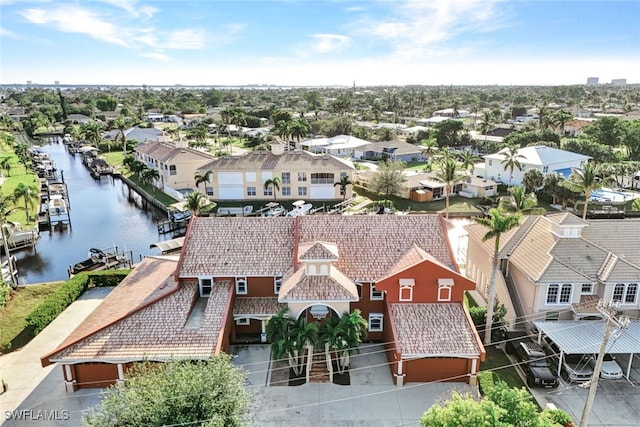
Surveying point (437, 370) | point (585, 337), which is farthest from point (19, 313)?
point (585, 337)

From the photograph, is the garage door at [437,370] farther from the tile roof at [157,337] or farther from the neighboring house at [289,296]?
the tile roof at [157,337]

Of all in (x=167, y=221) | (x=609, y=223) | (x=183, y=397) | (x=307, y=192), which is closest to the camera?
(x=183, y=397)

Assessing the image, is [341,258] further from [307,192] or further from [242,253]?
[307,192]

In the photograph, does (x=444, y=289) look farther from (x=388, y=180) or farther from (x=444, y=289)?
(x=388, y=180)

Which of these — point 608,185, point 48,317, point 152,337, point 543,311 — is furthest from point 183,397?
point 608,185

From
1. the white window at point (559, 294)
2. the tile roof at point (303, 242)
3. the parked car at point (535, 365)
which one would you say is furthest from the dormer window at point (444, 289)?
the white window at point (559, 294)

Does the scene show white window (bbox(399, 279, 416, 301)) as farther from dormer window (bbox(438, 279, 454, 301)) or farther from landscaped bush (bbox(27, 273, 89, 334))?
landscaped bush (bbox(27, 273, 89, 334))

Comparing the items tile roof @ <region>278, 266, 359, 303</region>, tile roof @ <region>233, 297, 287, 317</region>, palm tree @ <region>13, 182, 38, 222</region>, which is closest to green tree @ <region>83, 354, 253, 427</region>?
tile roof @ <region>278, 266, 359, 303</region>
